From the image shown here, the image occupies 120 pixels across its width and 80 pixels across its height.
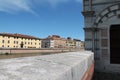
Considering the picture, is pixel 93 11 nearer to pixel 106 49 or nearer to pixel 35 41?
pixel 106 49

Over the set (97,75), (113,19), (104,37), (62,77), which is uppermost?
(113,19)

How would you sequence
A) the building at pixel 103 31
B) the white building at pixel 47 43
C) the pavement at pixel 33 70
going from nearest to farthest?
the pavement at pixel 33 70
the building at pixel 103 31
the white building at pixel 47 43

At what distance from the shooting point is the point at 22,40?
10519cm

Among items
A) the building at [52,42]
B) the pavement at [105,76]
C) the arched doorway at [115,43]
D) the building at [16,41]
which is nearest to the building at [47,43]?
the building at [52,42]

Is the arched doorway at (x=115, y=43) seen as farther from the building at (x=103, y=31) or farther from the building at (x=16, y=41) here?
the building at (x=16, y=41)

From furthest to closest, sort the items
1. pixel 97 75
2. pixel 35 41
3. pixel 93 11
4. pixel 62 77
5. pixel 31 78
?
1. pixel 35 41
2. pixel 93 11
3. pixel 97 75
4. pixel 62 77
5. pixel 31 78

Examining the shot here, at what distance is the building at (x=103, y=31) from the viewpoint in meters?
10.0

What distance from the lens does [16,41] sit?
333 ft

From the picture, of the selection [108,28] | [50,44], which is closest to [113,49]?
[108,28]

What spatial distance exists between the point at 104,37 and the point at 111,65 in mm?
1484

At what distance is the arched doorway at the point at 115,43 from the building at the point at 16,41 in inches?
3467

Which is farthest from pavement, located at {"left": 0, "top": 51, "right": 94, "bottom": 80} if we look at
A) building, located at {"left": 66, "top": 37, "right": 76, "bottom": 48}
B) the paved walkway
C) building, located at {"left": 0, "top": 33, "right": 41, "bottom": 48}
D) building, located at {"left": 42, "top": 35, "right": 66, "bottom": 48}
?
building, located at {"left": 66, "top": 37, "right": 76, "bottom": 48}

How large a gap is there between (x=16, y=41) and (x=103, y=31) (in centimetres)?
9465

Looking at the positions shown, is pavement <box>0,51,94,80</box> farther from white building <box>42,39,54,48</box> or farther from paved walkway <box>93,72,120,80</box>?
white building <box>42,39,54,48</box>
